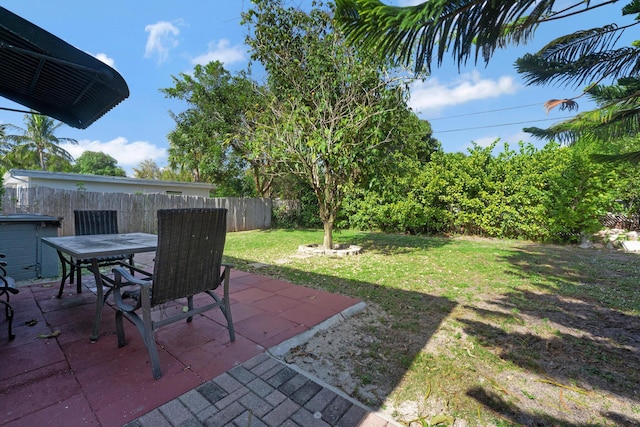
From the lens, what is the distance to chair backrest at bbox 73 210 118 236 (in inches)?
146

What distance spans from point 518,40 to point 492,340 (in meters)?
2.48

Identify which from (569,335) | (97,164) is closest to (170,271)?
(569,335)

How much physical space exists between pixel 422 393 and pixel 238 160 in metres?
12.6

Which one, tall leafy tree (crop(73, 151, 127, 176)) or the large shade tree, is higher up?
tall leafy tree (crop(73, 151, 127, 176))

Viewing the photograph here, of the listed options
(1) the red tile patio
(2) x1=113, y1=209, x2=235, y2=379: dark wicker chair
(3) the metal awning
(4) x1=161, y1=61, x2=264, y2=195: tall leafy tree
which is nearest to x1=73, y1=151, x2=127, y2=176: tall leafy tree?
(4) x1=161, y1=61, x2=264, y2=195: tall leafy tree

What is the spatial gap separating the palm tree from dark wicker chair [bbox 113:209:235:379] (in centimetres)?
3030

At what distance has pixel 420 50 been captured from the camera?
4.45 ft

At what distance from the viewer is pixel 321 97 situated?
6480 mm

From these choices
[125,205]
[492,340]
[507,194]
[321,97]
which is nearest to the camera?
[492,340]

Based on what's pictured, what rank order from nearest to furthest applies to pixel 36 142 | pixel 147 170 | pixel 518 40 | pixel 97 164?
pixel 518 40
pixel 36 142
pixel 147 170
pixel 97 164

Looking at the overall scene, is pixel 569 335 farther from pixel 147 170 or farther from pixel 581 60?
pixel 147 170

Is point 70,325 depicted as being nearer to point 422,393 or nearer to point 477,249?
point 422,393

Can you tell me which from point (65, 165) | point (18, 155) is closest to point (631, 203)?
point (18, 155)

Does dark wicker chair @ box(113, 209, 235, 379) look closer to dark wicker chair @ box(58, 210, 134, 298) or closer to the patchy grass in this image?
the patchy grass
